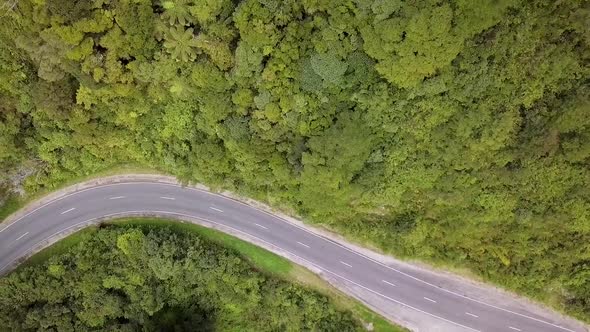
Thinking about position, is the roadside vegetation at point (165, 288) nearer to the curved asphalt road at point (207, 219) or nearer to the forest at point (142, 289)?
the forest at point (142, 289)

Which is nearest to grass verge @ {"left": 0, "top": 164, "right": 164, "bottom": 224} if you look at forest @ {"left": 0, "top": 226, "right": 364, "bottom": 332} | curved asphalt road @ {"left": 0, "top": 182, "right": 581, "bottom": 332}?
curved asphalt road @ {"left": 0, "top": 182, "right": 581, "bottom": 332}

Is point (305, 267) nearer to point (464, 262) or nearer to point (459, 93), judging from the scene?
point (464, 262)

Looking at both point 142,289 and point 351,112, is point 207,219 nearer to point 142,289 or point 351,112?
point 142,289

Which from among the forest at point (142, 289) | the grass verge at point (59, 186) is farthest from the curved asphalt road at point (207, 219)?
the forest at point (142, 289)

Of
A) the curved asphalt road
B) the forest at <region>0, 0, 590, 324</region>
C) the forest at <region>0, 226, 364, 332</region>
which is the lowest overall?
the forest at <region>0, 226, 364, 332</region>

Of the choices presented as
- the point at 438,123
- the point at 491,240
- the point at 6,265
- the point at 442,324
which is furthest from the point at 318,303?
the point at 6,265

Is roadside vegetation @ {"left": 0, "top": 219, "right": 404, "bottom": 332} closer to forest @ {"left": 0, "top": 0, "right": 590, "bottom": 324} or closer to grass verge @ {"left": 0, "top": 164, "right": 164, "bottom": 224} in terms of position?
grass verge @ {"left": 0, "top": 164, "right": 164, "bottom": 224}
